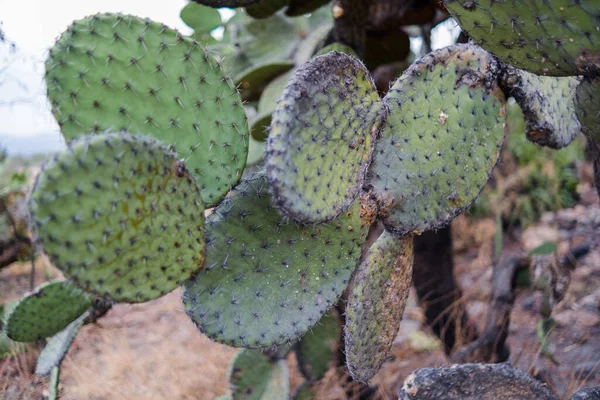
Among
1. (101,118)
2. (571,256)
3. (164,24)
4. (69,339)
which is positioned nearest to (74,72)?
(101,118)

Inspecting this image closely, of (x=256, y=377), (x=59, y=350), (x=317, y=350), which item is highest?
(x=59, y=350)

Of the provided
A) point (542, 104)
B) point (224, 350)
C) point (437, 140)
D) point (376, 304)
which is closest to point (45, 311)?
point (376, 304)

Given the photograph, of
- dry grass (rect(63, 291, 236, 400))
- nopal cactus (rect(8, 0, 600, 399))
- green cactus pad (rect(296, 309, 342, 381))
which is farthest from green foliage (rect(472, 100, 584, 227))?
nopal cactus (rect(8, 0, 600, 399))

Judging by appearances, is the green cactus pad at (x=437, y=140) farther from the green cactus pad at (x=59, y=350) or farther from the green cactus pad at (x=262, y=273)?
the green cactus pad at (x=59, y=350)

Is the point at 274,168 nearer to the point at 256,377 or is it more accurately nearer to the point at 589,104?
the point at 589,104

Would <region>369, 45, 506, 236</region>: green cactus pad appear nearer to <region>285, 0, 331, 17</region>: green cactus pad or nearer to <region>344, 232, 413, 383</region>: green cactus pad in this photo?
<region>344, 232, 413, 383</region>: green cactus pad

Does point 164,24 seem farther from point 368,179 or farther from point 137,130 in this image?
point 368,179
